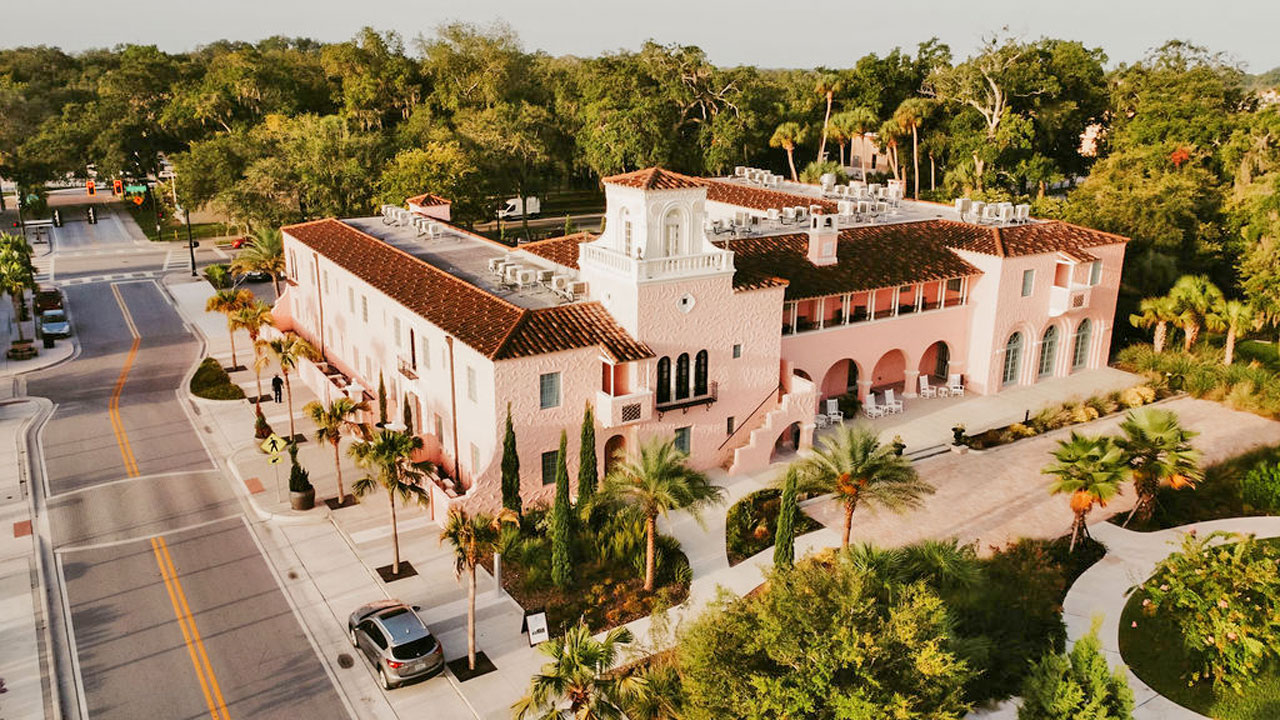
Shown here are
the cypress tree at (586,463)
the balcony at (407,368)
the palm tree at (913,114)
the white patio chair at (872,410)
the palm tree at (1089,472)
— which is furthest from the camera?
the palm tree at (913,114)

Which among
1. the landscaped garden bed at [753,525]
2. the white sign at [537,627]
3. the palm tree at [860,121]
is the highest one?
the palm tree at [860,121]

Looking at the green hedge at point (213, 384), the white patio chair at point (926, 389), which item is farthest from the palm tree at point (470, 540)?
the white patio chair at point (926, 389)

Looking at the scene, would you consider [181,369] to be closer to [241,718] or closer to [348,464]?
[348,464]

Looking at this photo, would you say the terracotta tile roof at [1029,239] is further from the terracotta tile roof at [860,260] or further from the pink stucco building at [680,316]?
the terracotta tile roof at [860,260]

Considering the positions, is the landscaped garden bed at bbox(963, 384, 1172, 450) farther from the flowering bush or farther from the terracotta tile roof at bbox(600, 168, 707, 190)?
the terracotta tile roof at bbox(600, 168, 707, 190)

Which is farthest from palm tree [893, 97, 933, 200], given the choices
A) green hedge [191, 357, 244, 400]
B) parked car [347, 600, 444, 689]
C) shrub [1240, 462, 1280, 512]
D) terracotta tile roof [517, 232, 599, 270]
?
parked car [347, 600, 444, 689]

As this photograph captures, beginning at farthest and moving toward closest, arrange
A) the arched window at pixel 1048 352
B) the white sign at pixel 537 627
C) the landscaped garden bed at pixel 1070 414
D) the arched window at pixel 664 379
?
the arched window at pixel 1048 352
the landscaped garden bed at pixel 1070 414
the arched window at pixel 664 379
the white sign at pixel 537 627
